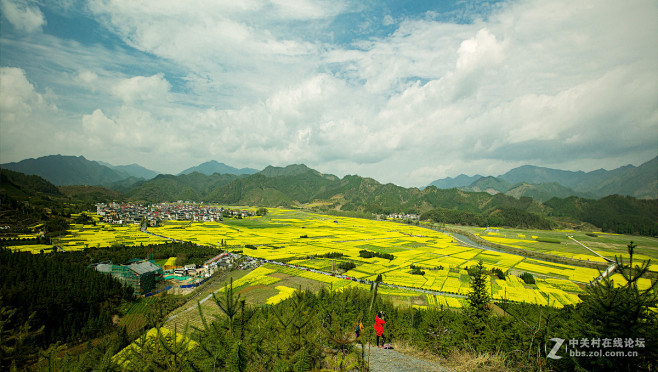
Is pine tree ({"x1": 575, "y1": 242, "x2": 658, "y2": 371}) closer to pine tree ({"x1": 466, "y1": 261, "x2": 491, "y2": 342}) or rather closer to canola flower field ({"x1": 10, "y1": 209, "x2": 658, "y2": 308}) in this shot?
pine tree ({"x1": 466, "y1": 261, "x2": 491, "y2": 342})

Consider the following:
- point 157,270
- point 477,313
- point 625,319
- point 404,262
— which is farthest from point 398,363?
point 404,262

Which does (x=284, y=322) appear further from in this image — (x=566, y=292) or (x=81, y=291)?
(x=566, y=292)

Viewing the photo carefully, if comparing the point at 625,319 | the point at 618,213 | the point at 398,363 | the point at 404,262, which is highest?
the point at 625,319

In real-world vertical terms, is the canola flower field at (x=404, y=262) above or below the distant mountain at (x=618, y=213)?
below

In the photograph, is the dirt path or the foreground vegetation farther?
the dirt path

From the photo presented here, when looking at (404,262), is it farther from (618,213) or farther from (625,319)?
(618,213)

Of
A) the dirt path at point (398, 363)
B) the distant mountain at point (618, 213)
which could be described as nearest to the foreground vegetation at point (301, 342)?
the dirt path at point (398, 363)

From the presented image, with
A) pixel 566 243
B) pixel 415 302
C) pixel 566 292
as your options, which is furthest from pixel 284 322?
pixel 566 243

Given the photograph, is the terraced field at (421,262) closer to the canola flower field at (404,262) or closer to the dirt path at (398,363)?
the canola flower field at (404,262)

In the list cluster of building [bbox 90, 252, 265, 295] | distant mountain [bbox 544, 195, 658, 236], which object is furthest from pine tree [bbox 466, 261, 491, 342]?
distant mountain [bbox 544, 195, 658, 236]
